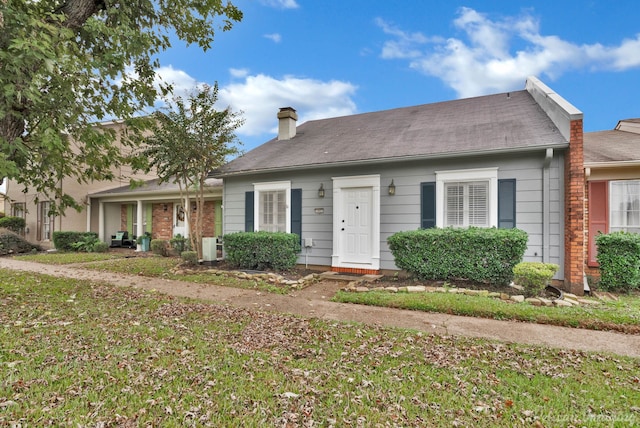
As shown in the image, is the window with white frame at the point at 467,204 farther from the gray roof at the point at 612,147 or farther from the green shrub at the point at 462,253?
the gray roof at the point at 612,147

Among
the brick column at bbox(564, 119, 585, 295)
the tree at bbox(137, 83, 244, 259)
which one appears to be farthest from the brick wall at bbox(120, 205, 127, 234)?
the brick column at bbox(564, 119, 585, 295)

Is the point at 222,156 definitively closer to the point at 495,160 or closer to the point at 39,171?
the point at 39,171

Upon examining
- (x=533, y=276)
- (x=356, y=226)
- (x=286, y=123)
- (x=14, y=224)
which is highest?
(x=286, y=123)

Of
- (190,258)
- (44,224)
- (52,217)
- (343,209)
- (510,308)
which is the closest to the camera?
(510,308)

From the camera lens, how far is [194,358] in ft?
10.9

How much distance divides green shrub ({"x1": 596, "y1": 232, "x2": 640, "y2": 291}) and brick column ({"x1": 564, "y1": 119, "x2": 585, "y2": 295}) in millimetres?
740

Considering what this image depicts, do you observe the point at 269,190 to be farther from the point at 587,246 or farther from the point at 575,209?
the point at 587,246

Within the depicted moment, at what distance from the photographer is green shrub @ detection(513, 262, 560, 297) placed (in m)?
5.70

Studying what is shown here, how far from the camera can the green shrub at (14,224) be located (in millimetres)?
16156

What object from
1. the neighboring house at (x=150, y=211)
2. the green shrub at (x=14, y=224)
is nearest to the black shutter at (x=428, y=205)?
the neighboring house at (x=150, y=211)

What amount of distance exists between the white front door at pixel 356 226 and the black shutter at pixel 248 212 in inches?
110

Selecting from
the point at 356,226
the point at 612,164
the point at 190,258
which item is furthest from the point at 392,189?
the point at 190,258

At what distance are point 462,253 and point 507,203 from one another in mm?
1542

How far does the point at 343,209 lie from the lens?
8633 millimetres
